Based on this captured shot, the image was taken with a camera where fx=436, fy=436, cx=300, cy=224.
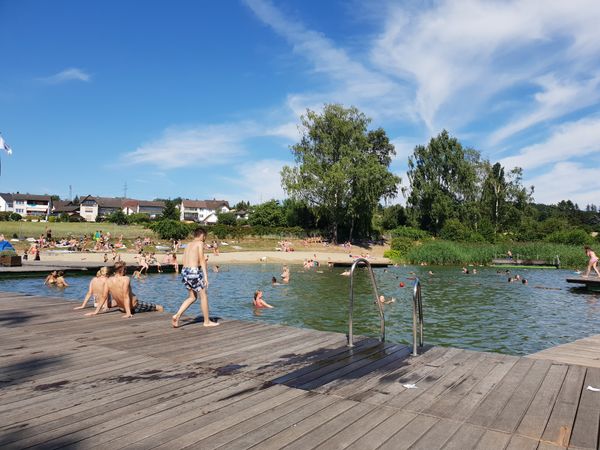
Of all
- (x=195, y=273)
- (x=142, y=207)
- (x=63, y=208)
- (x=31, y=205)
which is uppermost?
(x=142, y=207)

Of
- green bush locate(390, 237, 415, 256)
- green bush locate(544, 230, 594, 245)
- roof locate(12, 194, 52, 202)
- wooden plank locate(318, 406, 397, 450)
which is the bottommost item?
wooden plank locate(318, 406, 397, 450)

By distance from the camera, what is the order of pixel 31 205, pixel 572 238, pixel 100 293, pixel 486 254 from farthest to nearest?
pixel 31 205, pixel 572 238, pixel 486 254, pixel 100 293

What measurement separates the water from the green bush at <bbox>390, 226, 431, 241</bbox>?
25615 millimetres

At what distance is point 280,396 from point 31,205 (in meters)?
135

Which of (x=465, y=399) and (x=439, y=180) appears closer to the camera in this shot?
(x=465, y=399)

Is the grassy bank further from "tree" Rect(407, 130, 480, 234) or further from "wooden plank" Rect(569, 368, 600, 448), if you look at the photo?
"wooden plank" Rect(569, 368, 600, 448)

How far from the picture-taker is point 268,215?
230 feet

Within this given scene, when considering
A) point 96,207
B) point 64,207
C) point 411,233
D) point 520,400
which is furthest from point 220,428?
point 64,207

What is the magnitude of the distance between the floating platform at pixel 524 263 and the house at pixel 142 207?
333 feet

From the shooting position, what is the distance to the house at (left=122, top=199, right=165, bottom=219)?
124 meters

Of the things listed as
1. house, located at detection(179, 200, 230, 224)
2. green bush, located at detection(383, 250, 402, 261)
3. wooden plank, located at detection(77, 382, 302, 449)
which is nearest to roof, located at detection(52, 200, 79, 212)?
house, located at detection(179, 200, 230, 224)

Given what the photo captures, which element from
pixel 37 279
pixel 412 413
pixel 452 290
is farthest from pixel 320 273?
pixel 412 413

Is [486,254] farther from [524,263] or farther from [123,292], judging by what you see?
[123,292]

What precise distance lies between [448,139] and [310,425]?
59.4 metres
